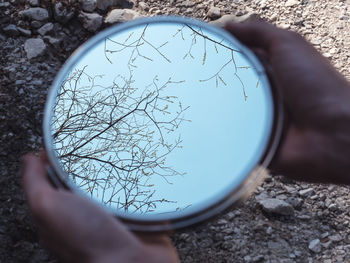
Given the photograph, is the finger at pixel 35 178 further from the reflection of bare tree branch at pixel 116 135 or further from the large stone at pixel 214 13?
the large stone at pixel 214 13

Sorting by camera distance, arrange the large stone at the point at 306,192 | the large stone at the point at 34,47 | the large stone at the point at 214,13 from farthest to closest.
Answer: the large stone at the point at 214,13 → the large stone at the point at 34,47 → the large stone at the point at 306,192

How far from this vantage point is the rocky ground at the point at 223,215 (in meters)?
1.91

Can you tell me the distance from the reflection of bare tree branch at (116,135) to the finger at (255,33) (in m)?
0.24

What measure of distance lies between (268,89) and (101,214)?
560mm

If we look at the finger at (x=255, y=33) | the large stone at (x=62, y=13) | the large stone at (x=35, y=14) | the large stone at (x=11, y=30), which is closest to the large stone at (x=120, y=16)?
the large stone at (x=62, y=13)

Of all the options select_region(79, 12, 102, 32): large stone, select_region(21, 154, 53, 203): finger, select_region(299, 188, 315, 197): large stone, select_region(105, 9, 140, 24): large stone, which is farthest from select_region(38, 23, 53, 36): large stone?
select_region(299, 188, 315, 197): large stone

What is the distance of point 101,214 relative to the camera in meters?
1.22

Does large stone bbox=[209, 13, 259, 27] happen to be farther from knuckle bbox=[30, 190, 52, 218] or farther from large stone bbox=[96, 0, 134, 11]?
knuckle bbox=[30, 190, 52, 218]

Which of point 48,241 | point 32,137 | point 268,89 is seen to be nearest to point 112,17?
point 32,137

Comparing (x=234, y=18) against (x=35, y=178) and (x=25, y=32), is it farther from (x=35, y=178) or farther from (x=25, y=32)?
(x=35, y=178)

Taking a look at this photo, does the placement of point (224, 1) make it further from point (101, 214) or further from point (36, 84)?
point (101, 214)

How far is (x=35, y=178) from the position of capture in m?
1.29

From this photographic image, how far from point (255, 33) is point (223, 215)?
0.81 metres

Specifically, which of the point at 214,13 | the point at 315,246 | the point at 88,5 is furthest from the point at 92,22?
the point at 315,246
